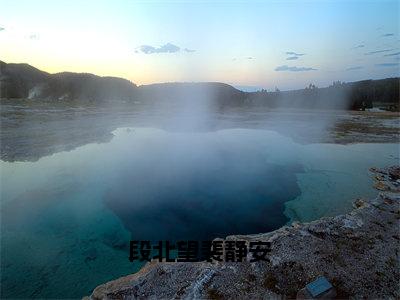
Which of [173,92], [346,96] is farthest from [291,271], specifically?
[173,92]

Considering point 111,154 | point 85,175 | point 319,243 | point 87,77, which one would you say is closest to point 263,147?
point 111,154

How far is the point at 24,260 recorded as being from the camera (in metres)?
7.13

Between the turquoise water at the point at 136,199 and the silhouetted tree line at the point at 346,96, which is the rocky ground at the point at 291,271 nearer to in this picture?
the turquoise water at the point at 136,199

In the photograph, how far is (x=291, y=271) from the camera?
19.5 ft

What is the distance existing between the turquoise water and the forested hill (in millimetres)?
39146

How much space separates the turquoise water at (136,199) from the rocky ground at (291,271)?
1358 millimetres

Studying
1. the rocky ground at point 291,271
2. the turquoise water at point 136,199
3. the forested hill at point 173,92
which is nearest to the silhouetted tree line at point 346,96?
the forested hill at point 173,92

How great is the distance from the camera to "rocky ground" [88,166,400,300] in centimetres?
546

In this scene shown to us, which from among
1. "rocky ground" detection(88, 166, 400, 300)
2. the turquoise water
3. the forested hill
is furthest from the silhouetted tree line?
"rocky ground" detection(88, 166, 400, 300)

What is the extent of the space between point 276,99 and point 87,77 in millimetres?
50364

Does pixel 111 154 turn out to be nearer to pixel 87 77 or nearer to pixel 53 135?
pixel 53 135

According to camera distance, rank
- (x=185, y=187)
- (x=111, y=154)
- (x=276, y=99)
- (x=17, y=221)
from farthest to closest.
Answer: (x=276, y=99)
(x=111, y=154)
(x=185, y=187)
(x=17, y=221)

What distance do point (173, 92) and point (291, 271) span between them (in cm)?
7950

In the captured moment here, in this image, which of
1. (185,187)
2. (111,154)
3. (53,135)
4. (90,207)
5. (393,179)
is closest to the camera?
(90,207)
